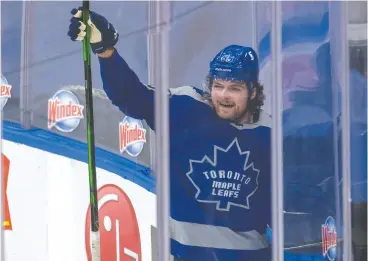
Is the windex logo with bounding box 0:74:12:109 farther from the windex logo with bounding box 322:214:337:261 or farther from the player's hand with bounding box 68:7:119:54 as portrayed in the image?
the windex logo with bounding box 322:214:337:261

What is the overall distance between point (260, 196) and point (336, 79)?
51cm

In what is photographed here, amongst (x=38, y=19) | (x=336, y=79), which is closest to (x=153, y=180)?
(x=38, y=19)

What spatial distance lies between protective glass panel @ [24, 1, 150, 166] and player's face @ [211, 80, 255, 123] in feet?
0.75

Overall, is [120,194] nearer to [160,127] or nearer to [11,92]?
[160,127]

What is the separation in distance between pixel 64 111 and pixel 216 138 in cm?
46

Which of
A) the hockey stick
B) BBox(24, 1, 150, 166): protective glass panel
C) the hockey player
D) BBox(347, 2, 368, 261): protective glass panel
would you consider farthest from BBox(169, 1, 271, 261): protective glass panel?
BBox(347, 2, 368, 261): protective glass panel

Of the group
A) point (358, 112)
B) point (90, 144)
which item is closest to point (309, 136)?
point (358, 112)

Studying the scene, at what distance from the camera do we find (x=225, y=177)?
1.98m

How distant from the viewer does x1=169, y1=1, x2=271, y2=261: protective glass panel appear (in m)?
1.95

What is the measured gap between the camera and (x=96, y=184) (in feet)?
6.11

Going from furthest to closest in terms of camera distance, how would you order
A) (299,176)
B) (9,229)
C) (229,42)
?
(299,176) < (229,42) < (9,229)

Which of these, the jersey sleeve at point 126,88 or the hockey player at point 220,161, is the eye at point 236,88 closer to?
the hockey player at point 220,161

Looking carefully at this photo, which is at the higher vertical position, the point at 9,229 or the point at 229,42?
the point at 229,42

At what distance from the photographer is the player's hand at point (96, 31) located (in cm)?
186
